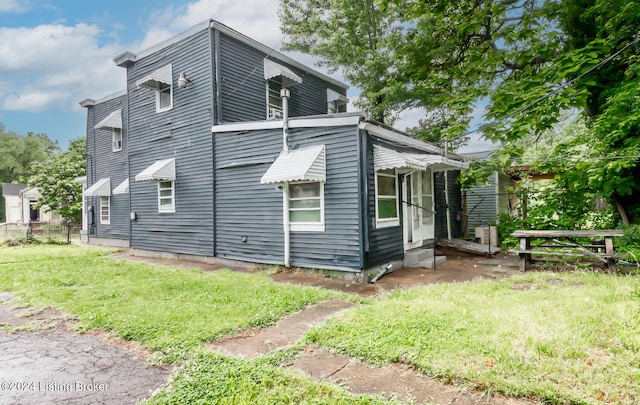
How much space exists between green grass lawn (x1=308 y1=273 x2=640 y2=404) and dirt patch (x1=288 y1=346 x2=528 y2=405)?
0.10m

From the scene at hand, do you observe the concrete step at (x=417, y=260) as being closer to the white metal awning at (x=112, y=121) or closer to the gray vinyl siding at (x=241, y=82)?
the gray vinyl siding at (x=241, y=82)

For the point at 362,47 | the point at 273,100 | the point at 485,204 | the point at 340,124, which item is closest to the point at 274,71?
the point at 273,100

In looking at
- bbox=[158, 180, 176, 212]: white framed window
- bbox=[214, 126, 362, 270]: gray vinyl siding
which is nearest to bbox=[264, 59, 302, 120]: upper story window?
bbox=[214, 126, 362, 270]: gray vinyl siding

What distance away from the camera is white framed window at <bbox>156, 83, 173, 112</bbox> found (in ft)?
36.4

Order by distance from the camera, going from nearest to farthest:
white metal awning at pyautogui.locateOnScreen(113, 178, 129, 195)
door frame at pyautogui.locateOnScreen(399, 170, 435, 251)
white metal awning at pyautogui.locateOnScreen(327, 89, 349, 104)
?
door frame at pyautogui.locateOnScreen(399, 170, 435, 251) < white metal awning at pyautogui.locateOnScreen(113, 178, 129, 195) < white metal awning at pyautogui.locateOnScreen(327, 89, 349, 104)

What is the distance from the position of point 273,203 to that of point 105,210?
444 inches

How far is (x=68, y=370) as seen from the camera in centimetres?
331

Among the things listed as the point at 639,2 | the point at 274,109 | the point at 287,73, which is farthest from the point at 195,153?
the point at 639,2

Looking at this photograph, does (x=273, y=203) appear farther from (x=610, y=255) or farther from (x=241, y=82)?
(x=610, y=255)

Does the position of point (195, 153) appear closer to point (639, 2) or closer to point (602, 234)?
point (602, 234)

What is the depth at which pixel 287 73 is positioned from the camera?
11578 mm

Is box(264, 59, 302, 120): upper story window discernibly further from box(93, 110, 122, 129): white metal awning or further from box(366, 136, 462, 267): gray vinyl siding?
box(93, 110, 122, 129): white metal awning

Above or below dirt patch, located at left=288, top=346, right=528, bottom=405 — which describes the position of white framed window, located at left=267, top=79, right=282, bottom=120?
above

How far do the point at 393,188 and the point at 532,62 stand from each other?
17.2 feet
